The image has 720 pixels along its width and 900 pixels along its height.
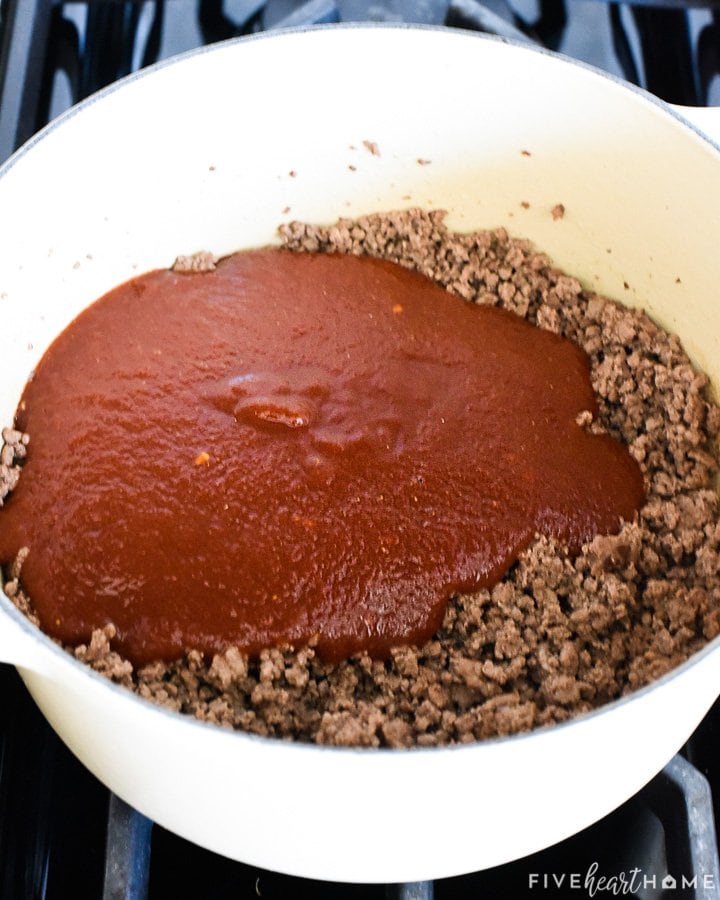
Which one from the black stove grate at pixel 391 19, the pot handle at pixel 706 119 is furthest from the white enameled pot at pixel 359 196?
the black stove grate at pixel 391 19

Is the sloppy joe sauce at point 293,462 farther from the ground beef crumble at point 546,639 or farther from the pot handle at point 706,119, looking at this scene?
the pot handle at point 706,119

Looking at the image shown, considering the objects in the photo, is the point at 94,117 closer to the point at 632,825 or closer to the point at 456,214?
the point at 456,214

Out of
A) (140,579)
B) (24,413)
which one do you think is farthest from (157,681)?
(24,413)

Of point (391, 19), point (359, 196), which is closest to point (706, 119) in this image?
point (359, 196)

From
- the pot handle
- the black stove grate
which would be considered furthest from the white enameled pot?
the black stove grate

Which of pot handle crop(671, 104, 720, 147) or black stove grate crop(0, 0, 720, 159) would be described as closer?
pot handle crop(671, 104, 720, 147)

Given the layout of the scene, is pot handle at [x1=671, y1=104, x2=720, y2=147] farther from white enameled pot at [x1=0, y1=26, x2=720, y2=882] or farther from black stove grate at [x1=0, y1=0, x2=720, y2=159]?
black stove grate at [x1=0, y1=0, x2=720, y2=159]
